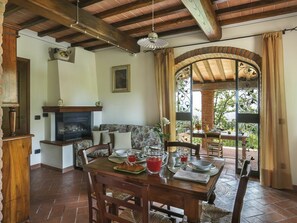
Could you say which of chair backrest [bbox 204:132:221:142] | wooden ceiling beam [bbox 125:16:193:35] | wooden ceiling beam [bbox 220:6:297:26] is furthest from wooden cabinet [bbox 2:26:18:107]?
chair backrest [bbox 204:132:221:142]

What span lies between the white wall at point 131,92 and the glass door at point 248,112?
1.74m

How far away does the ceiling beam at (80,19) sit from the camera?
234 centimetres

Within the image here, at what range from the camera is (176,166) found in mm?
1838

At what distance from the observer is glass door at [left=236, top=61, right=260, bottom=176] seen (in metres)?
3.64

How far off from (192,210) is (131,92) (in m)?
3.66

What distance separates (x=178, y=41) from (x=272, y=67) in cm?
184

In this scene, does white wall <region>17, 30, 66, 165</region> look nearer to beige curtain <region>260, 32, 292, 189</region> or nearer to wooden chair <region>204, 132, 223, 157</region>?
wooden chair <region>204, 132, 223, 157</region>

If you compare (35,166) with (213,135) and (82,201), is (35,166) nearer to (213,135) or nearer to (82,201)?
(82,201)

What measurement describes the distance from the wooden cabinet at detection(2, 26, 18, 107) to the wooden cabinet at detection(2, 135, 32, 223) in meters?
0.44

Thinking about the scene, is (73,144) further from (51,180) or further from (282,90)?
(282,90)

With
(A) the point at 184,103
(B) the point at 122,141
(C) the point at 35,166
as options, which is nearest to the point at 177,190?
(B) the point at 122,141

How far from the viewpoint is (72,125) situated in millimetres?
4578

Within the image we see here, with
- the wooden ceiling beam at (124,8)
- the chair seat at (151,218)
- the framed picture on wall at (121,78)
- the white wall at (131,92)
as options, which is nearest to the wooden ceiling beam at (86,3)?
the wooden ceiling beam at (124,8)

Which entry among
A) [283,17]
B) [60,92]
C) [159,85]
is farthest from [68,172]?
[283,17]
